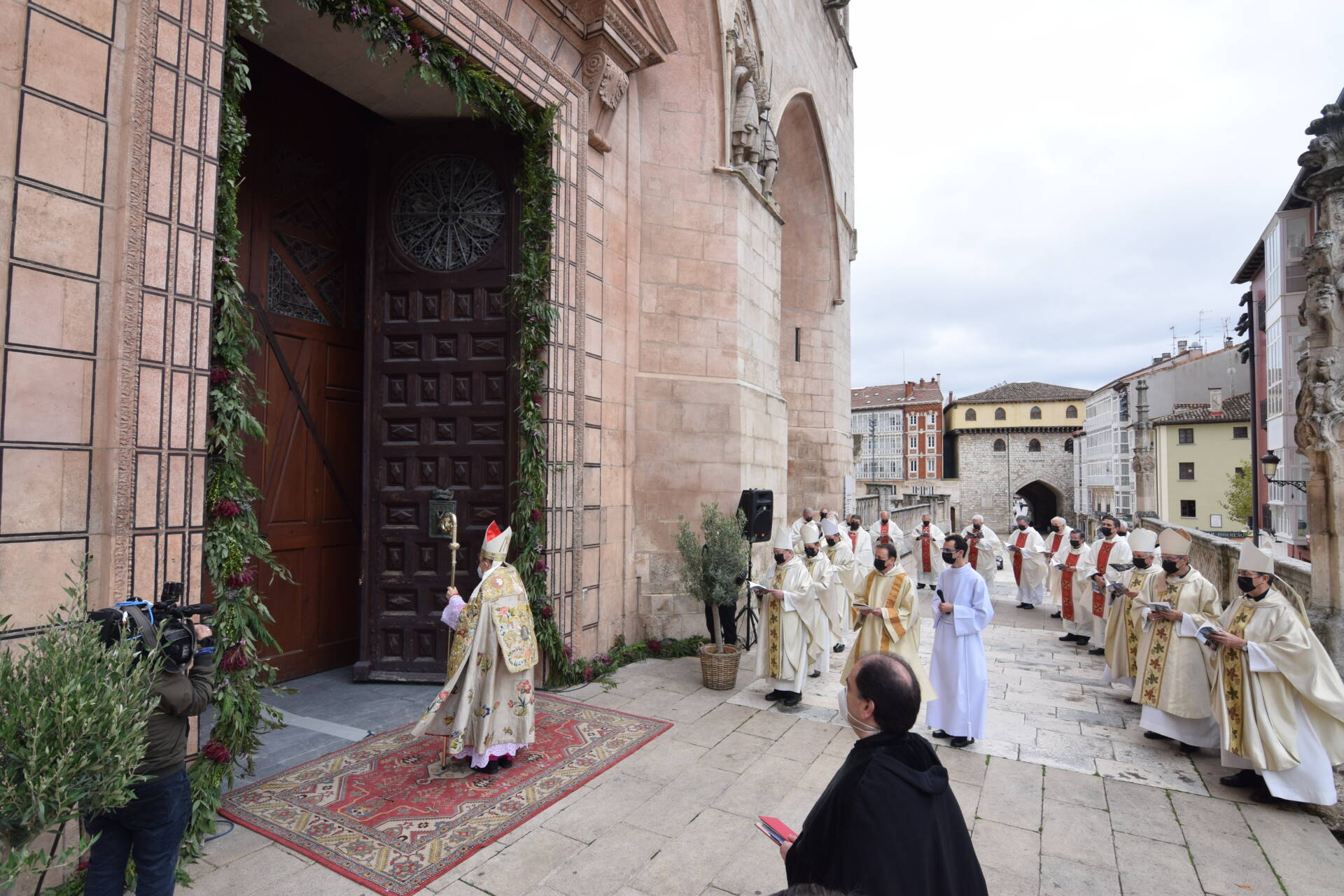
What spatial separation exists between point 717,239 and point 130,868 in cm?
805

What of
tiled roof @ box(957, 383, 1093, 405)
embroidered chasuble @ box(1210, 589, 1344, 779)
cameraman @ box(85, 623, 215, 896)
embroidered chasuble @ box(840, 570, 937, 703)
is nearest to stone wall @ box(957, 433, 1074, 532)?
tiled roof @ box(957, 383, 1093, 405)

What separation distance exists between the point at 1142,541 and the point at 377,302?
342 inches

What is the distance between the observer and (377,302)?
704 cm

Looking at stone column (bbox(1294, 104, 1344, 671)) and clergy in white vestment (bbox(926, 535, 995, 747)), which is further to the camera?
stone column (bbox(1294, 104, 1344, 671))

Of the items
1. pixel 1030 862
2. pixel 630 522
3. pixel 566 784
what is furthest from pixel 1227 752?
pixel 630 522

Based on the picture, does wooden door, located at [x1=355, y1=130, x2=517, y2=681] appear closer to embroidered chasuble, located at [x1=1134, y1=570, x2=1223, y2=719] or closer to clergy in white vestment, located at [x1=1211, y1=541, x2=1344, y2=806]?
embroidered chasuble, located at [x1=1134, y1=570, x2=1223, y2=719]

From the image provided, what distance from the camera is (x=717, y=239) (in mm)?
8805

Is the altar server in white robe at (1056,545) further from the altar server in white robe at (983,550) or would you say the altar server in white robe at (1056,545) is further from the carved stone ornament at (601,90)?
the carved stone ornament at (601,90)

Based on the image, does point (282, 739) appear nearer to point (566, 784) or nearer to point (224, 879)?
point (224, 879)

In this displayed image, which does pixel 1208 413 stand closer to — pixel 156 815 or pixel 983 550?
pixel 983 550

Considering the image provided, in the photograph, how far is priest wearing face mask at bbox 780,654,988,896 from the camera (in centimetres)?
187

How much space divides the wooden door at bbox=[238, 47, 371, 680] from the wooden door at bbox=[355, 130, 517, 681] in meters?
0.65

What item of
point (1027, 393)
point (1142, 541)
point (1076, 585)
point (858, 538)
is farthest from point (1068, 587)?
point (1027, 393)

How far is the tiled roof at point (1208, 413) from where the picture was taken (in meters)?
32.2
